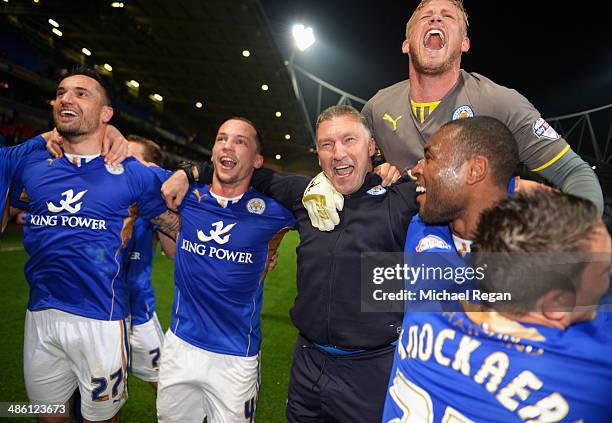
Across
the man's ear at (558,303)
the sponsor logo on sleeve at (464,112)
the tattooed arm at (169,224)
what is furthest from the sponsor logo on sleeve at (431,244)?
the tattooed arm at (169,224)

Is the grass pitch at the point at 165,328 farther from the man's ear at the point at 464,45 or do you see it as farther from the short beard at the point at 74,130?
the man's ear at the point at 464,45

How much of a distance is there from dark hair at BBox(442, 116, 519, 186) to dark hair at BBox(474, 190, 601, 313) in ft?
1.10

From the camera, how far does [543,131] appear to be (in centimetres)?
178

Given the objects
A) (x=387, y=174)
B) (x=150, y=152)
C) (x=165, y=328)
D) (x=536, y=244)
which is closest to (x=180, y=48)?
(x=165, y=328)

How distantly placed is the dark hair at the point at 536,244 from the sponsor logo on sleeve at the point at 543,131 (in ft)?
2.44

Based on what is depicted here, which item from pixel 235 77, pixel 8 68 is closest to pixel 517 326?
pixel 8 68

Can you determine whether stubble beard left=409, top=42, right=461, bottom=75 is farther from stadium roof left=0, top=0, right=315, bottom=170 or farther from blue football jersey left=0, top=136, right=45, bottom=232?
stadium roof left=0, top=0, right=315, bottom=170

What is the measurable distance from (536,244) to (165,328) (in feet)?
18.5

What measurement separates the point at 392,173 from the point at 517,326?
1.03 m

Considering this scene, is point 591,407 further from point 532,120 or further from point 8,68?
point 8,68

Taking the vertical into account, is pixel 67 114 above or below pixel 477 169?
above

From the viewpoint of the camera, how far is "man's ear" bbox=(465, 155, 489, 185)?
1.48m

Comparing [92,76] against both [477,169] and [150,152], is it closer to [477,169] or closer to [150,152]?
[150,152]

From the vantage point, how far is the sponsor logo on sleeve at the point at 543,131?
1.77 m
